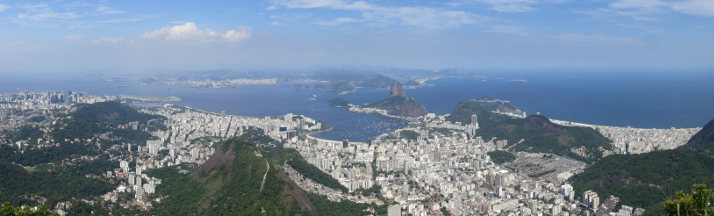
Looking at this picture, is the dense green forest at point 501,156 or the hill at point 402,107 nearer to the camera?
the dense green forest at point 501,156

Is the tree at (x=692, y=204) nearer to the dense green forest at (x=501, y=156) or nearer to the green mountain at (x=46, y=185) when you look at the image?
the green mountain at (x=46, y=185)

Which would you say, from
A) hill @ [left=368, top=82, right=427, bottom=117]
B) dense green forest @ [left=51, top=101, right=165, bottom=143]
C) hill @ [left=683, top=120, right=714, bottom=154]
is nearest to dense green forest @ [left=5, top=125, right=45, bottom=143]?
dense green forest @ [left=51, top=101, right=165, bottom=143]

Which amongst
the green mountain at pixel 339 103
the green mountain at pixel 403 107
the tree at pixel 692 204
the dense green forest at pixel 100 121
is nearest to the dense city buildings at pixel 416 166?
the dense green forest at pixel 100 121

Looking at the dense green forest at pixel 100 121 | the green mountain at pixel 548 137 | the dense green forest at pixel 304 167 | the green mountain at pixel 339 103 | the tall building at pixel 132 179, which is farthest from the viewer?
the green mountain at pixel 339 103

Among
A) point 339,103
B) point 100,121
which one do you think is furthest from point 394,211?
point 339,103

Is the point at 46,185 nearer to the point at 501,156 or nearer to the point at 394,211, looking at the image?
the point at 394,211

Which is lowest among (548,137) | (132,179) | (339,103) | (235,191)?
(132,179)

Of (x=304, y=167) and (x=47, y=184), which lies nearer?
(x=47, y=184)
